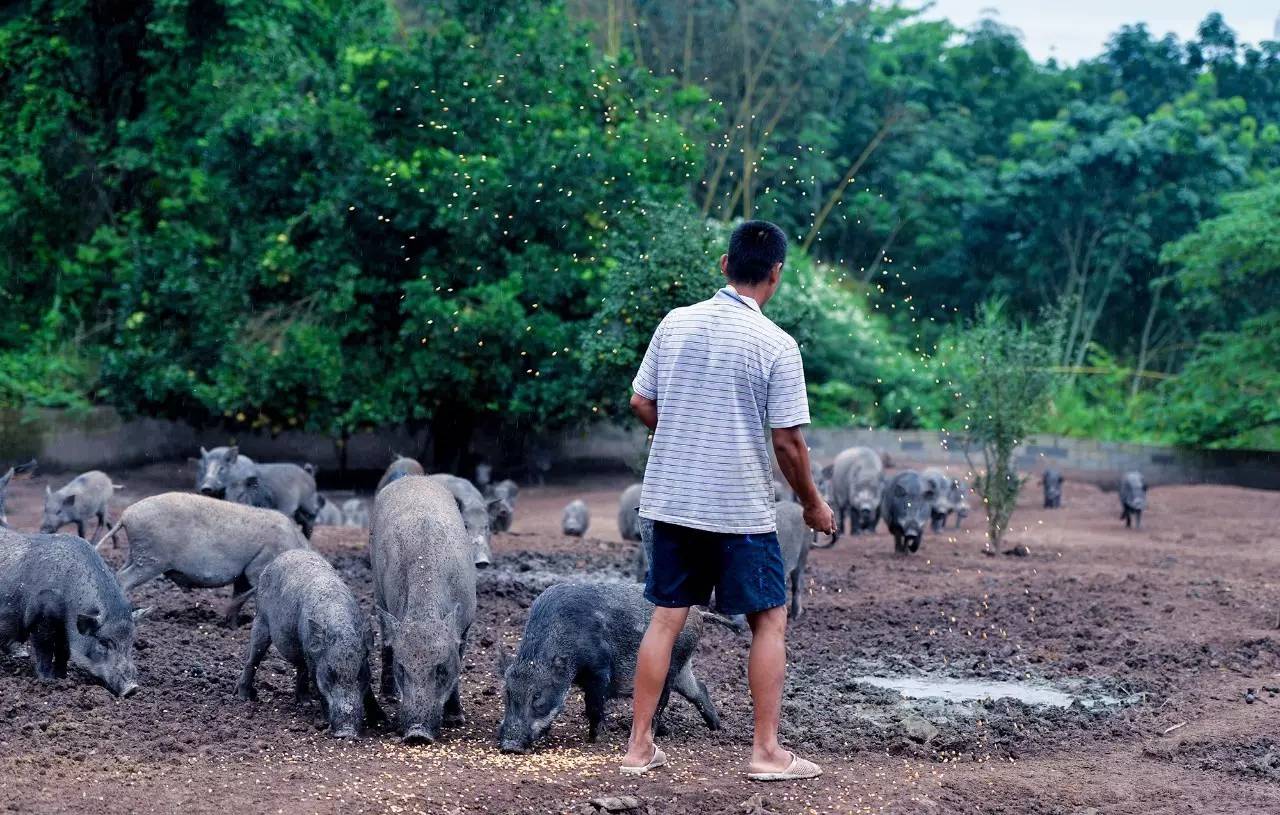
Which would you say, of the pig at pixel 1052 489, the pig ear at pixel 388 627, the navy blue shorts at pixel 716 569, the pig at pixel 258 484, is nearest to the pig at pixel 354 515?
the pig at pixel 258 484

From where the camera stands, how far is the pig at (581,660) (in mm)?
6660

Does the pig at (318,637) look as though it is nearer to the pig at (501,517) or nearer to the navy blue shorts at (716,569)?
the navy blue shorts at (716,569)

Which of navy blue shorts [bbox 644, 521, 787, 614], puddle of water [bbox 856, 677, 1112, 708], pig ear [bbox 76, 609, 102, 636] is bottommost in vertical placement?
puddle of water [bbox 856, 677, 1112, 708]

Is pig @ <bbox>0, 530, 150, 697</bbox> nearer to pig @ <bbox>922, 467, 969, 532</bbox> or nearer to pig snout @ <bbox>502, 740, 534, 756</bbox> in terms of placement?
pig snout @ <bbox>502, 740, 534, 756</bbox>

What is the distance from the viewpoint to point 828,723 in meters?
7.42

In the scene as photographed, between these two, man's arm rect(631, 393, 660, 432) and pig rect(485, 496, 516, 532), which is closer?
man's arm rect(631, 393, 660, 432)

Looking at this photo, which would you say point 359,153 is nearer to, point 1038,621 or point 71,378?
point 71,378

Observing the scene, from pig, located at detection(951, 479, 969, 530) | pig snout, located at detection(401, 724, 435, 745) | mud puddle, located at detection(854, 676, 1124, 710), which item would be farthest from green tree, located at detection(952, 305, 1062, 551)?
pig snout, located at detection(401, 724, 435, 745)

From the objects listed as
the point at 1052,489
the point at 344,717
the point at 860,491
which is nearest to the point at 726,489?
the point at 344,717

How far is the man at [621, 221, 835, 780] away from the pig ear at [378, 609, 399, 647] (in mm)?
1546

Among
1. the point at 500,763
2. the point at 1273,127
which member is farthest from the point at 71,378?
the point at 1273,127

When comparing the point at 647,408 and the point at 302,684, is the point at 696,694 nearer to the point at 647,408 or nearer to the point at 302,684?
the point at 647,408

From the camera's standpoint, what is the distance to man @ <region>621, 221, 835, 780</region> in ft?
19.2

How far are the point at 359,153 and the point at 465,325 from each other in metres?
3.16
